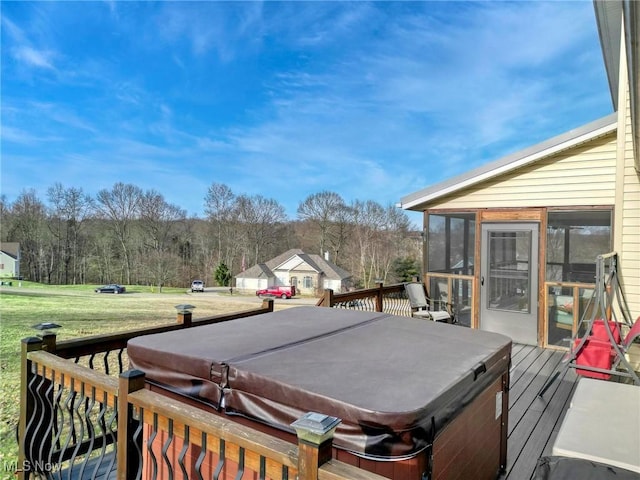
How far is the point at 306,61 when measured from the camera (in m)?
16.4

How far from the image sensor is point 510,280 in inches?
235

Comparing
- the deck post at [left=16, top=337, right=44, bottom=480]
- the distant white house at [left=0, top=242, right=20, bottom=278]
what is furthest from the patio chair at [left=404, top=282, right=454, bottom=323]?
the distant white house at [left=0, top=242, right=20, bottom=278]

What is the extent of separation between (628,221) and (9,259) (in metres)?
32.4

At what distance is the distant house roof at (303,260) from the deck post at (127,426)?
2756cm

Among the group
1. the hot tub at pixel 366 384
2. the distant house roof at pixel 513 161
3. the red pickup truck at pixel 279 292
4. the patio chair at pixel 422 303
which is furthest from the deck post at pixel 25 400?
the red pickup truck at pixel 279 292

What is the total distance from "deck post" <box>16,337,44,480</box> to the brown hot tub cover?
0.71m

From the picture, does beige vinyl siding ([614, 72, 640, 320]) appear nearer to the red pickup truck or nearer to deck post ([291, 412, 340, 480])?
deck post ([291, 412, 340, 480])

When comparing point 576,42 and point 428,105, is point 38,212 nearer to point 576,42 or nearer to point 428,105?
point 428,105

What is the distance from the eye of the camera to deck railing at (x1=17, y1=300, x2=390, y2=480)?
1112 mm

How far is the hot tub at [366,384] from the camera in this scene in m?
1.41

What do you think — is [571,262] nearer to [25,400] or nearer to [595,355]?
[595,355]

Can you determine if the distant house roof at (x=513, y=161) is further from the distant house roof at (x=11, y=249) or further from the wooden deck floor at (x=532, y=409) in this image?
the distant house roof at (x=11, y=249)

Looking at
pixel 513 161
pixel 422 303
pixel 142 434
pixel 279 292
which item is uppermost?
pixel 513 161
